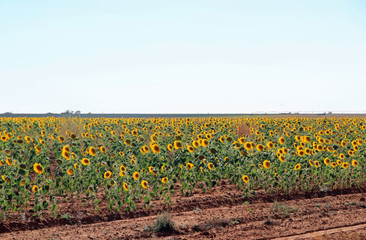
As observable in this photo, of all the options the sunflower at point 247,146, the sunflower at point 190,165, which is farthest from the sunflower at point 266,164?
the sunflower at point 190,165

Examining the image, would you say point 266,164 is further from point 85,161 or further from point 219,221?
point 85,161

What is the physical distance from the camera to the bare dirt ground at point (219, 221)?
6.52 metres

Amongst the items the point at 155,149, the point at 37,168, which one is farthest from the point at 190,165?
the point at 37,168

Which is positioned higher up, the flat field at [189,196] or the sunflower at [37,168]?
the sunflower at [37,168]

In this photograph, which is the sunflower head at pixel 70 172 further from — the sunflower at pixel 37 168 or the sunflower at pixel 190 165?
the sunflower at pixel 190 165

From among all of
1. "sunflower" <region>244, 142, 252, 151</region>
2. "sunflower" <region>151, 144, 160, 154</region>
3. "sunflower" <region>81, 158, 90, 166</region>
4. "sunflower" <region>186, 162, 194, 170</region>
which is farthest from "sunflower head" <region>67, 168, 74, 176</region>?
"sunflower" <region>244, 142, 252, 151</region>

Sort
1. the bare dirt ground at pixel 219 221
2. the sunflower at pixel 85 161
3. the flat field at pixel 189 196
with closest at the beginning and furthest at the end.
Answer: the bare dirt ground at pixel 219 221, the flat field at pixel 189 196, the sunflower at pixel 85 161

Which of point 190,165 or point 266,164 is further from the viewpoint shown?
point 266,164

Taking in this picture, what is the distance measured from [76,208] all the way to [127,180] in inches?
42.9

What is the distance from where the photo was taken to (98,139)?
52.5 feet

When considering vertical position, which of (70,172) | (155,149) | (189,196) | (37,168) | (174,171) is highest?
(155,149)

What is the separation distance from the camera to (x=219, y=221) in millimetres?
6973

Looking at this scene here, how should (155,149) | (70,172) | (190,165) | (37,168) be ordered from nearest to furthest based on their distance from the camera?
(37,168) < (70,172) < (190,165) < (155,149)

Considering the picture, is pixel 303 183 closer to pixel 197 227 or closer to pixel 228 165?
pixel 228 165
